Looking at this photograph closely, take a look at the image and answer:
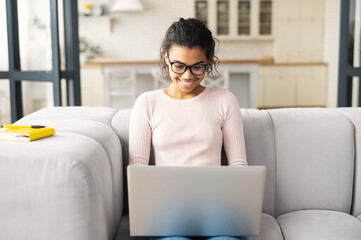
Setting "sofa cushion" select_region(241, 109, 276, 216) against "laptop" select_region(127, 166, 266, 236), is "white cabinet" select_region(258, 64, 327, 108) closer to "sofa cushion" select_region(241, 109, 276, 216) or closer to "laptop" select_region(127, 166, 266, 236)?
"sofa cushion" select_region(241, 109, 276, 216)

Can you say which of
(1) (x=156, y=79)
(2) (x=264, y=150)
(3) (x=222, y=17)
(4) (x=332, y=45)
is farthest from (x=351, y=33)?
(3) (x=222, y=17)

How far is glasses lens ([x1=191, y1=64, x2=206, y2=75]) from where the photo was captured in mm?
1566

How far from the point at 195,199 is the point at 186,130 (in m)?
0.45

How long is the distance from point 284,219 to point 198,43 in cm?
80

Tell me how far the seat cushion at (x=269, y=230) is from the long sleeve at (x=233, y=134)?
0.27 m

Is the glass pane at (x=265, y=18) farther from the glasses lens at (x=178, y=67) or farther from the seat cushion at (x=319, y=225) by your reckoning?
the glasses lens at (x=178, y=67)

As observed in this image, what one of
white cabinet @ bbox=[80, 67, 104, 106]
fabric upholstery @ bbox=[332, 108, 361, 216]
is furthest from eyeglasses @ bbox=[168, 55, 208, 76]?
white cabinet @ bbox=[80, 67, 104, 106]

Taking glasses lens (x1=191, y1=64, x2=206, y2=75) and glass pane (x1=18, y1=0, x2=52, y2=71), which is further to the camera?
glass pane (x1=18, y1=0, x2=52, y2=71)

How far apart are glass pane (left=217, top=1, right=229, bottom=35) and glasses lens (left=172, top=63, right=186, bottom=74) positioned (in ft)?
20.9

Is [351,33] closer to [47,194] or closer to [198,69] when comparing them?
[198,69]

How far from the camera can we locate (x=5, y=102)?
130 inches

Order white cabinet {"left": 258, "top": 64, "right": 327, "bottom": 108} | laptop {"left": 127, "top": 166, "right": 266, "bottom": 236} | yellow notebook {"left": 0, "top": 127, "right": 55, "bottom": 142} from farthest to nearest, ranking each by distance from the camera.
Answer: white cabinet {"left": 258, "top": 64, "right": 327, "bottom": 108}, yellow notebook {"left": 0, "top": 127, "right": 55, "bottom": 142}, laptop {"left": 127, "top": 166, "right": 266, "bottom": 236}

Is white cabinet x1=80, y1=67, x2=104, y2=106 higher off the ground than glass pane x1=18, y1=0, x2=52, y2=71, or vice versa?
glass pane x1=18, y1=0, x2=52, y2=71

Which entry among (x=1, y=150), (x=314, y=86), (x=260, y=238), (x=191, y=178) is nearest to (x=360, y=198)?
(x=260, y=238)
